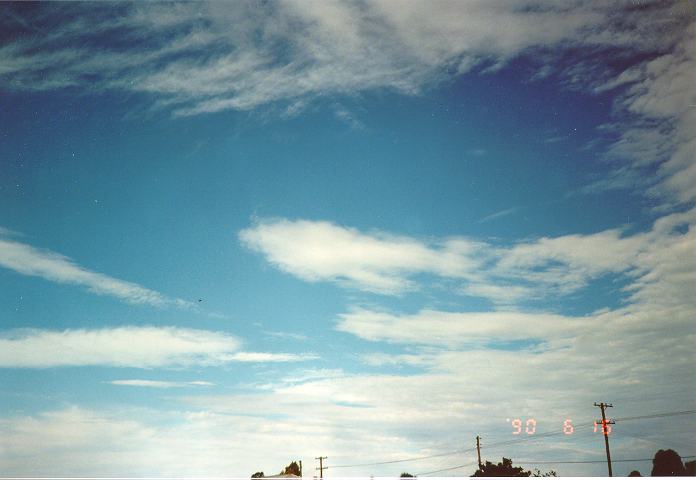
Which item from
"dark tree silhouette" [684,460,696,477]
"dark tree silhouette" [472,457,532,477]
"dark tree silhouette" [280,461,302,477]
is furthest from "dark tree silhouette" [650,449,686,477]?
"dark tree silhouette" [280,461,302,477]

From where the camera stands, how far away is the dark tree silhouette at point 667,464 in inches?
1895

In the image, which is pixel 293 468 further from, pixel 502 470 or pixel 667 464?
pixel 667 464

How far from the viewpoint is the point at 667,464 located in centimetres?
4944

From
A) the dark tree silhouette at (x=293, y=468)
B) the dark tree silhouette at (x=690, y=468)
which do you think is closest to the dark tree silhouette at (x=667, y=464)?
the dark tree silhouette at (x=690, y=468)

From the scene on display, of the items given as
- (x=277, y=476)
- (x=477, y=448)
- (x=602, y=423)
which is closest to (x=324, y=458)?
(x=277, y=476)

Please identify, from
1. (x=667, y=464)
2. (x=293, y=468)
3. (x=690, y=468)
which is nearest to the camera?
(x=690, y=468)

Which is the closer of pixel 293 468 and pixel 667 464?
pixel 667 464

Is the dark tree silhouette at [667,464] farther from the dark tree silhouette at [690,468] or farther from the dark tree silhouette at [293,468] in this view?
the dark tree silhouette at [293,468]

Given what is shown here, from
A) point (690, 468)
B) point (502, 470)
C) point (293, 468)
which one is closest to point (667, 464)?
point (690, 468)

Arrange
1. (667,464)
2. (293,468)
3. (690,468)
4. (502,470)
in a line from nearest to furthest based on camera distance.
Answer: (690,468) → (667,464) → (502,470) → (293,468)

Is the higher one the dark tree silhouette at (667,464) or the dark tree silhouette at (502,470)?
the dark tree silhouette at (667,464)

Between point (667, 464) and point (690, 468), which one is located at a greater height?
point (690, 468)

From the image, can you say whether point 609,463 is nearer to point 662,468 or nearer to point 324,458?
point 662,468

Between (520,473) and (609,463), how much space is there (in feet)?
108
